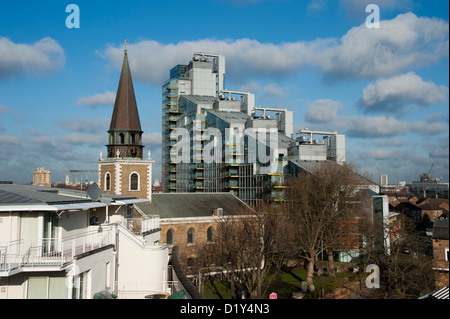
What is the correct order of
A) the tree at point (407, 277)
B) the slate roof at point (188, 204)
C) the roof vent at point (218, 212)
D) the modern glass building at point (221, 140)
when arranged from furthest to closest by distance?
the modern glass building at point (221, 140), the roof vent at point (218, 212), the slate roof at point (188, 204), the tree at point (407, 277)

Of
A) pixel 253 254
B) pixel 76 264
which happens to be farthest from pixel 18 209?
pixel 253 254

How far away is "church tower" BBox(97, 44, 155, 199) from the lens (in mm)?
36688

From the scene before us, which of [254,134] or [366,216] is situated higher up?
[254,134]

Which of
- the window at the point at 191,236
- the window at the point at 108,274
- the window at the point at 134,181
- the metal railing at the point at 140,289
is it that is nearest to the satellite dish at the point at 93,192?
the window at the point at 108,274

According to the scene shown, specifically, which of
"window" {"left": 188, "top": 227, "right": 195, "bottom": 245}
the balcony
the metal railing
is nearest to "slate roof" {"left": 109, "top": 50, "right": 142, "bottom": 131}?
"window" {"left": 188, "top": 227, "right": 195, "bottom": 245}

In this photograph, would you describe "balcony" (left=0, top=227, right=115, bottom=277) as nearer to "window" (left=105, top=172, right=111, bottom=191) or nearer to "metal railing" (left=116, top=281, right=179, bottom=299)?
"metal railing" (left=116, top=281, right=179, bottom=299)

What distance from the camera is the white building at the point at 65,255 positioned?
13555 mm

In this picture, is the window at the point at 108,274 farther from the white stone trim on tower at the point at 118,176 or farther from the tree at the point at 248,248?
the white stone trim on tower at the point at 118,176

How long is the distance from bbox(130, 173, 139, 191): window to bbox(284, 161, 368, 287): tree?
1551cm

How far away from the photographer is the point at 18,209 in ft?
44.9

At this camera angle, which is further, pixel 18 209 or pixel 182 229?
pixel 182 229

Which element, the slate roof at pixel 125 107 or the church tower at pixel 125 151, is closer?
the slate roof at pixel 125 107
